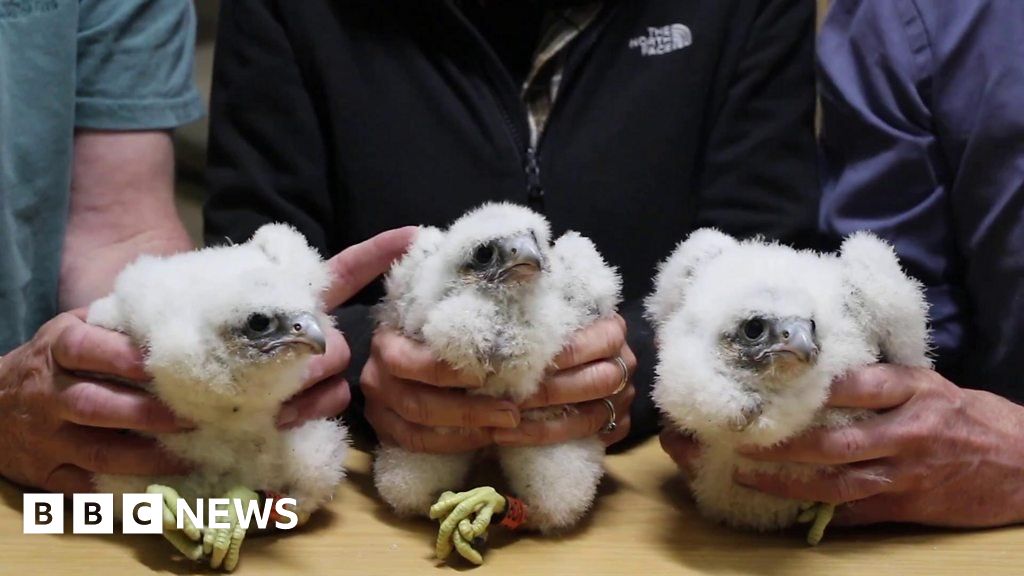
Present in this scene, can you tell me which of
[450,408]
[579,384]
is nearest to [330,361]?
[450,408]

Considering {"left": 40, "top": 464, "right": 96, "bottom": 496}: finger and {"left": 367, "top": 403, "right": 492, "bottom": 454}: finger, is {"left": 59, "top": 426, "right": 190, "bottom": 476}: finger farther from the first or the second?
{"left": 367, "top": 403, "right": 492, "bottom": 454}: finger

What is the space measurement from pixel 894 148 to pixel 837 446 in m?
0.41

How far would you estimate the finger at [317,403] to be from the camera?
3.73 feet

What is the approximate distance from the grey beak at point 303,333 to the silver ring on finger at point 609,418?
0.30 meters

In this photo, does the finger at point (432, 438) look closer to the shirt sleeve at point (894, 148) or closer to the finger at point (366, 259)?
the finger at point (366, 259)

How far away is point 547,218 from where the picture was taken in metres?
1.35

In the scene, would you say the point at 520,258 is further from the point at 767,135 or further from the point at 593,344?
the point at 767,135

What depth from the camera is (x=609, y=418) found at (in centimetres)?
117

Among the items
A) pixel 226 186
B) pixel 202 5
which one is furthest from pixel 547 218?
pixel 202 5

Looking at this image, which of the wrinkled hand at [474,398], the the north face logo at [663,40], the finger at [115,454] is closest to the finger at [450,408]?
the wrinkled hand at [474,398]

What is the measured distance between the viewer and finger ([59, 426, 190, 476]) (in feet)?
3.55

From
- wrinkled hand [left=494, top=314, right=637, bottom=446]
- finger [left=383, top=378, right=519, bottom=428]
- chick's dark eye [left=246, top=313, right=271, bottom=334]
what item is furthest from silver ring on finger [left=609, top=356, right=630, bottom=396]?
chick's dark eye [left=246, top=313, right=271, bottom=334]

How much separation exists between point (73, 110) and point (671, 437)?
0.85 meters

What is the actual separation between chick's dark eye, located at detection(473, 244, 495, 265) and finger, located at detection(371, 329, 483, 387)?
0.32 feet
